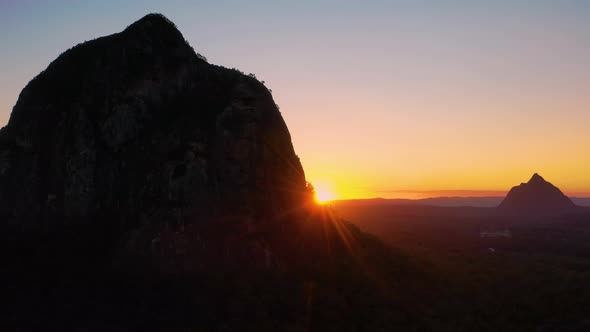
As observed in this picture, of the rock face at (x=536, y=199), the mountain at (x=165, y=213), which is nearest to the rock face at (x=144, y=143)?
the mountain at (x=165, y=213)

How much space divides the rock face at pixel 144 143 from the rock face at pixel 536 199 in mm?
179127

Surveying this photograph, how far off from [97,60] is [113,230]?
1368 centimetres

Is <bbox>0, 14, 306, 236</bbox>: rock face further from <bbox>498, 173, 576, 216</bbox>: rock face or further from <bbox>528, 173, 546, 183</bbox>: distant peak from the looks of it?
<bbox>528, 173, 546, 183</bbox>: distant peak

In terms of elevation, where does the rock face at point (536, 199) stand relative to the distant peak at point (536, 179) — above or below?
below

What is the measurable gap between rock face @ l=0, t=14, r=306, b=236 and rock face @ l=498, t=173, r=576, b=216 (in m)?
179

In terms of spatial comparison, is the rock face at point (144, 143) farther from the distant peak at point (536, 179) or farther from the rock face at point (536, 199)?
the distant peak at point (536, 179)

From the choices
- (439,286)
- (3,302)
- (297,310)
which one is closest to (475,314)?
(439,286)

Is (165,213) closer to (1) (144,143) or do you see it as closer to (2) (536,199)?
(1) (144,143)

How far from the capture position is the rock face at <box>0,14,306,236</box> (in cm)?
2580

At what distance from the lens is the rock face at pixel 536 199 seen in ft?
587

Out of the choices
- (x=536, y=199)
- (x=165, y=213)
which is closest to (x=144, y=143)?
(x=165, y=213)

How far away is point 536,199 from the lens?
184500 mm

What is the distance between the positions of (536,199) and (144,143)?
19886 cm

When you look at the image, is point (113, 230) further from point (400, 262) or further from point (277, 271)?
point (400, 262)
